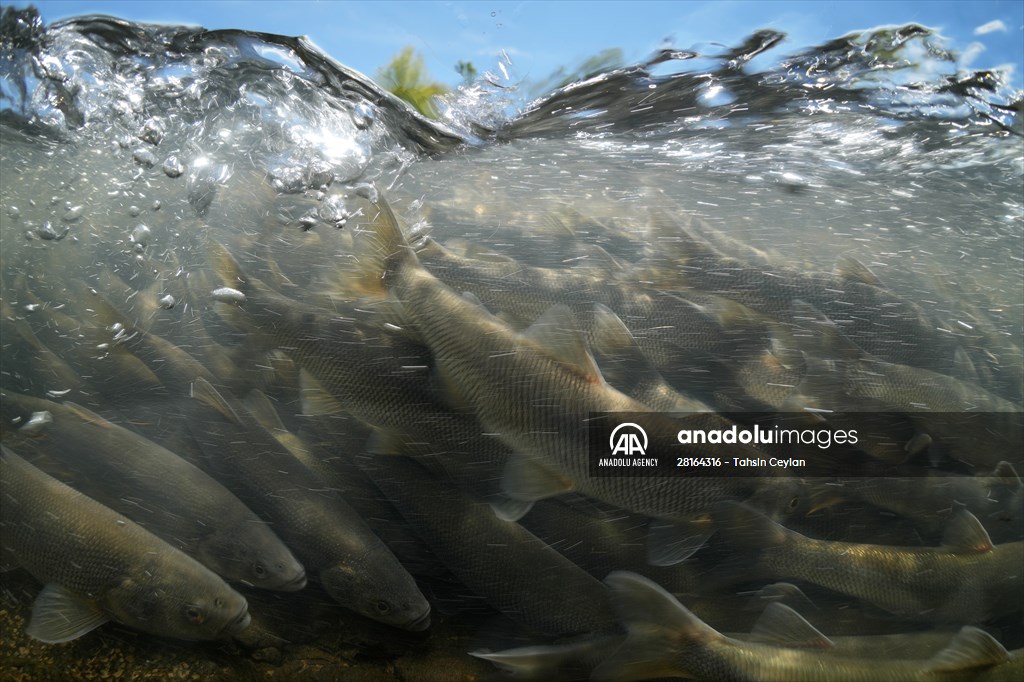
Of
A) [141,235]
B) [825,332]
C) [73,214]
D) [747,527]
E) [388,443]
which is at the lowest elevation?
[747,527]

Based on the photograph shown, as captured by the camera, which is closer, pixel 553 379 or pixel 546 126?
pixel 553 379

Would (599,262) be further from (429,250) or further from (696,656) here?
(696,656)

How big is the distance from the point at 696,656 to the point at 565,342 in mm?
1125

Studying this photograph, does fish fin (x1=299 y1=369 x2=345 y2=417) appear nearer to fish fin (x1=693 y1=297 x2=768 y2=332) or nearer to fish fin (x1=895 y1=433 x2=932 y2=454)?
fish fin (x1=693 y1=297 x2=768 y2=332)

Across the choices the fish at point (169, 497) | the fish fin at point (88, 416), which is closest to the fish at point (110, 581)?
the fish at point (169, 497)

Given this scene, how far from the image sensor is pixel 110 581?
2186 mm

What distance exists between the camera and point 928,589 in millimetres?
2326

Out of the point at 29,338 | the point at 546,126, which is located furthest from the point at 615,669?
the point at 546,126

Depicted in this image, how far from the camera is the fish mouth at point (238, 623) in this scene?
7.30 feet

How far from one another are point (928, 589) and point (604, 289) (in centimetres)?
173

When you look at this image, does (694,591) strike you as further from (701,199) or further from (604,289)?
(701,199)

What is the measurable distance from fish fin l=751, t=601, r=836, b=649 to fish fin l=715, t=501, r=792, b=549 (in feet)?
0.72

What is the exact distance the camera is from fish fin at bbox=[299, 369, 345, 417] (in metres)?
2.45

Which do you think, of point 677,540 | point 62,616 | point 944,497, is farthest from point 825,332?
point 62,616
